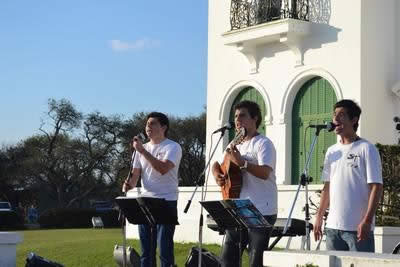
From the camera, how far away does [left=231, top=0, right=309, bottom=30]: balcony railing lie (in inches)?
834

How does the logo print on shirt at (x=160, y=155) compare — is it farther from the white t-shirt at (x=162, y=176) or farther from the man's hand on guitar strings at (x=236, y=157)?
the man's hand on guitar strings at (x=236, y=157)

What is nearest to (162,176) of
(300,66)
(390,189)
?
(390,189)

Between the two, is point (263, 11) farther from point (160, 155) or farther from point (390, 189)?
point (160, 155)

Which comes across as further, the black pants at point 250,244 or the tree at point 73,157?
the tree at point 73,157

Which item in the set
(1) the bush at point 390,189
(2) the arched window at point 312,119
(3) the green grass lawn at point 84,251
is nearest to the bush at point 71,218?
(2) the arched window at point 312,119

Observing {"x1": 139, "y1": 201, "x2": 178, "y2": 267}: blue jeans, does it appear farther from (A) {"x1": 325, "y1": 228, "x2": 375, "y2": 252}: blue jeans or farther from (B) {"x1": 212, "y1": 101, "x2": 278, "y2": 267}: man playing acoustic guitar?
(A) {"x1": 325, "y1": 228, "x2": 375, "y2": 252}: blue jeans

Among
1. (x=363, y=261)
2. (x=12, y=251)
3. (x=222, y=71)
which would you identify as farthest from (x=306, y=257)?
(x=222, y=71)

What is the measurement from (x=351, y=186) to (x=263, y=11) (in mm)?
15117

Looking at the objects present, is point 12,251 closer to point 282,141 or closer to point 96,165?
point 282,141

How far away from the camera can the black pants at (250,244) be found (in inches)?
297

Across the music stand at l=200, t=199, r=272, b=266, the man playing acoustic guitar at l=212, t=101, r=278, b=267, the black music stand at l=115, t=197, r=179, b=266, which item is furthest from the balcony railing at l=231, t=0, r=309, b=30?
the music stand at l=200, t=199, r=272, b=266

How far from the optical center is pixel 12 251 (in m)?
9.80

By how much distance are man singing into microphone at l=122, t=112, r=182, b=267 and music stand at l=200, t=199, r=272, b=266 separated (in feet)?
5.54

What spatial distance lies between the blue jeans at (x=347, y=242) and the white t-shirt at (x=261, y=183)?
0.66 metres
